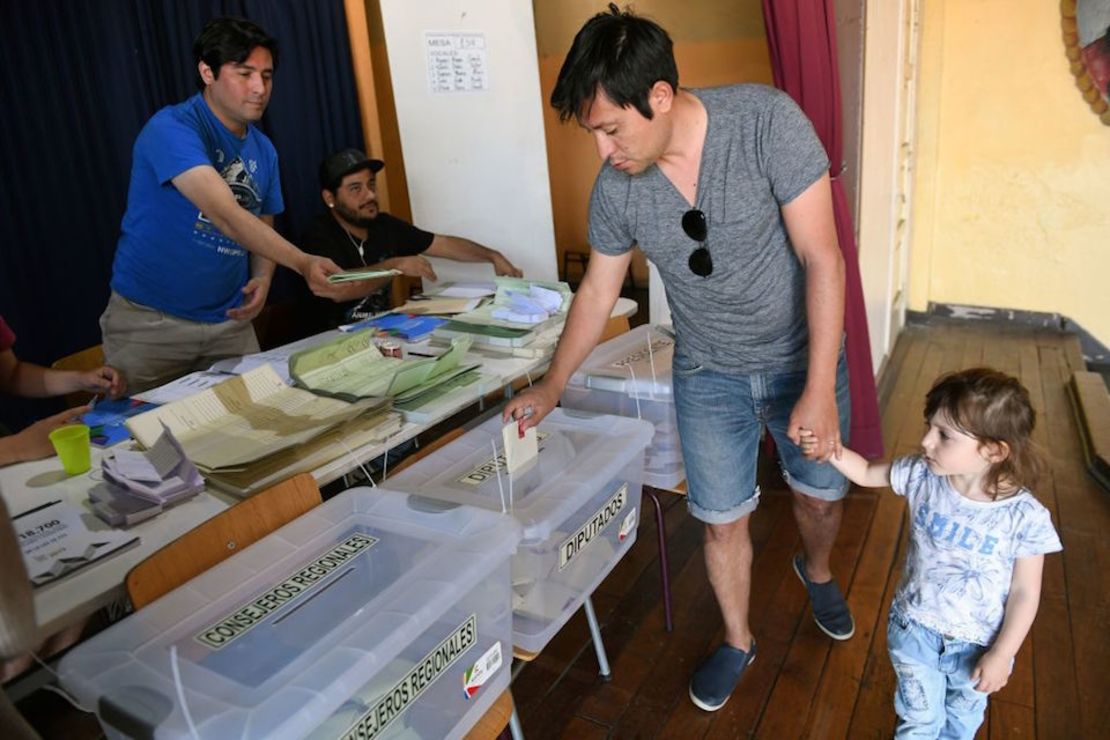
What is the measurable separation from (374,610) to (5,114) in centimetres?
262

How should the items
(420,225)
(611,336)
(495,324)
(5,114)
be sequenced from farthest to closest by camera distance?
(420,225)
(5,114)
(611,336)
(495,324)

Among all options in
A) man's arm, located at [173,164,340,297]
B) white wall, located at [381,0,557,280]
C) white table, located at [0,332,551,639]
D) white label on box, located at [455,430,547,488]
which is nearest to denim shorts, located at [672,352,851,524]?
white label on box, located at [455,430,547,488]

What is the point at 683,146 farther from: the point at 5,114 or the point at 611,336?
the point at 5,114

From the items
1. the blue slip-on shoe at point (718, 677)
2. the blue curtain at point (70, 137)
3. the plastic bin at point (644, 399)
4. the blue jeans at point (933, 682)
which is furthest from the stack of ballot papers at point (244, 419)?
the blue curtain at point (70, 137)

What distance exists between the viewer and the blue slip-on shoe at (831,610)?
1.98 meters

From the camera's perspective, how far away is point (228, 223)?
79.1 inches

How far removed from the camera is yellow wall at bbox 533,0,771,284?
4.64 meters

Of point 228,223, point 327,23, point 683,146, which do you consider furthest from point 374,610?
point 327,23

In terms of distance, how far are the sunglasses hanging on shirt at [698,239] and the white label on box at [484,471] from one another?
1.54 ft

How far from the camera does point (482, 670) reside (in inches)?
45.8

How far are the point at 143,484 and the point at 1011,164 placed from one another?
447 cm

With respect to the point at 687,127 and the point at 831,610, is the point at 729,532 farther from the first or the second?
the point at 687,127

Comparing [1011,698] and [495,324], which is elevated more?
[495,324]

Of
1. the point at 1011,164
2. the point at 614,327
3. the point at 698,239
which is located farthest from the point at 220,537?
the point at 1011,164
